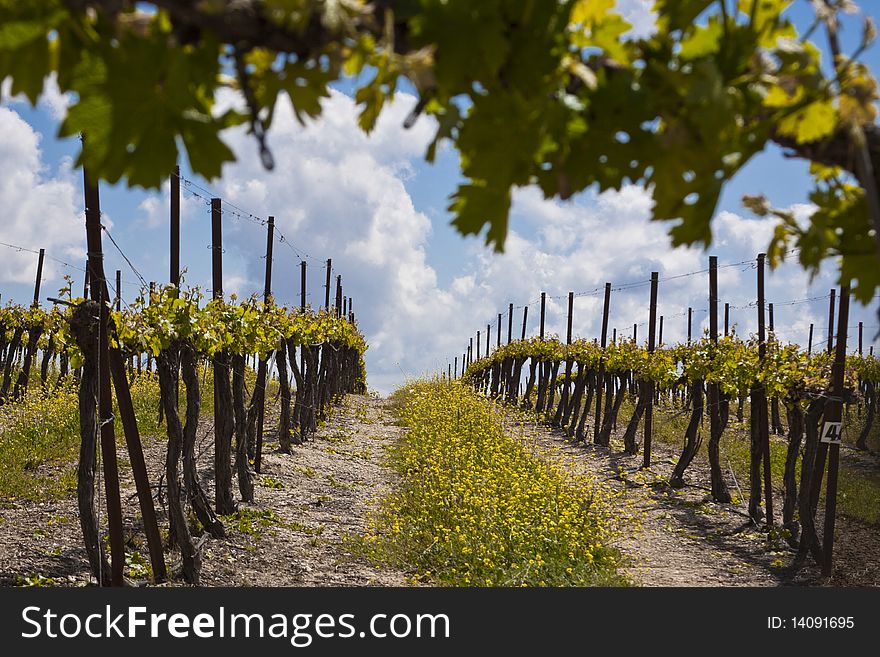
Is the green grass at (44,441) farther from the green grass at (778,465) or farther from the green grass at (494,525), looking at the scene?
the green grass at (778,465)

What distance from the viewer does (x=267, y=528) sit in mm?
8789

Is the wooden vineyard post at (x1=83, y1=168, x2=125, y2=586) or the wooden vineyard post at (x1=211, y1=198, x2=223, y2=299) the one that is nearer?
the wooden vineyard post at (x1=83, y1=168, x2=125, y2=586)

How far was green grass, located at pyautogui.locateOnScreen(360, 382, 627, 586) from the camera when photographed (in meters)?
7.06

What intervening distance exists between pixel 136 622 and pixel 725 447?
15.3 meters

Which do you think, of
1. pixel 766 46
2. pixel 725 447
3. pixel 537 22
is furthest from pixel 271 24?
pixel 725 447

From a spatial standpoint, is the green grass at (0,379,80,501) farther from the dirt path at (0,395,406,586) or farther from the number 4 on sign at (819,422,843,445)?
the number 4 on sign at (819,422,843,445)

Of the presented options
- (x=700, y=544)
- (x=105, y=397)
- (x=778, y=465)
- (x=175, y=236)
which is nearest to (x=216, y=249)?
(x=175, y=236)

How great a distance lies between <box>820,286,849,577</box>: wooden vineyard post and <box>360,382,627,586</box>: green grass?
222cm

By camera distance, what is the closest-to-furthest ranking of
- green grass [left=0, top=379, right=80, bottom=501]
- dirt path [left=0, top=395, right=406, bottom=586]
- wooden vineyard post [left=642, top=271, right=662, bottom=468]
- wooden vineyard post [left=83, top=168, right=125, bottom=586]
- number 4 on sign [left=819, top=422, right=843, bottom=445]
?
wooden vineyard post [left=83, top=168, right=125, bottom=586], dirt path [left=0, top=395, right=406, bottom=586], number 4 on sign [left=819, top=422, right=843, bottom=445], green grass [left=0, top=379, right=80, bottom=501], wooden vineyard post [left=642, top=271, right=662, bottom=468]

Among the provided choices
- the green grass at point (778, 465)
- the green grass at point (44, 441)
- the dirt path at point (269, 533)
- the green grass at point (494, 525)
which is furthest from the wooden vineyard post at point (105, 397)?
the green grass at point (778, 465)

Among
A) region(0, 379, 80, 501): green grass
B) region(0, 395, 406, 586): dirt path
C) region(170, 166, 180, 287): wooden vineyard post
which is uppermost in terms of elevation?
region(170, 166, 180, 287): wooden vineyard post

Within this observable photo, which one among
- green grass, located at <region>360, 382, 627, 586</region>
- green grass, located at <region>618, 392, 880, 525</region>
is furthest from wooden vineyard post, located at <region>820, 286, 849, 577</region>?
green grass, located at <region>618, 392, 880, 525</region>

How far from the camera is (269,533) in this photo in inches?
336

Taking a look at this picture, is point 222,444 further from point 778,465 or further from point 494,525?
point 778,465
